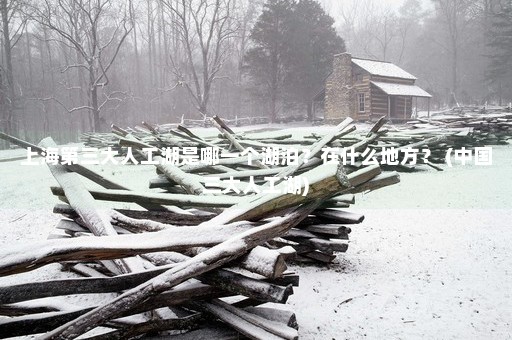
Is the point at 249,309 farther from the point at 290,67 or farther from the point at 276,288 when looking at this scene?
the point at 290,67

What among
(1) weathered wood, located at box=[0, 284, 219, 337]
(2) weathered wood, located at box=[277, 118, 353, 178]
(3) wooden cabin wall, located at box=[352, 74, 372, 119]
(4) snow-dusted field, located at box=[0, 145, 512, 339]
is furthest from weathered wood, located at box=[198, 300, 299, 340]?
(3) wooden cabin wall, located at box=[352, 74, 372, 119]

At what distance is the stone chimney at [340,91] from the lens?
3061cm

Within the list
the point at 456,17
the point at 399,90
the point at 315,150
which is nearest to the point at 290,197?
the point at 315,150

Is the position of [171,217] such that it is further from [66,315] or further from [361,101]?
[361,101]

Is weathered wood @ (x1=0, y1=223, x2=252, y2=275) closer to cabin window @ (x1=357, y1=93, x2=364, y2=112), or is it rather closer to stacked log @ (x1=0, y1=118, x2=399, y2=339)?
stacked log @ (x1=0, y1=118, x2=399, y2=339)

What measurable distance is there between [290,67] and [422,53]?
29.4 m

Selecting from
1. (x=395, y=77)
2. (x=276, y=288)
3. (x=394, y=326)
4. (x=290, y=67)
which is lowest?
(x=394, y=326)

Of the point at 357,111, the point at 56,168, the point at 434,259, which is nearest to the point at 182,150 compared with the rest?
the point at 56,168

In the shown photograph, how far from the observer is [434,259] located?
3.34 m

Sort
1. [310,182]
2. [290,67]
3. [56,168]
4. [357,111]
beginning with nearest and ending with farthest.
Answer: [310,182], [56,168], [357,111], [290,67]

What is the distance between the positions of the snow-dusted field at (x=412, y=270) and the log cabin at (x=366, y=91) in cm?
2507

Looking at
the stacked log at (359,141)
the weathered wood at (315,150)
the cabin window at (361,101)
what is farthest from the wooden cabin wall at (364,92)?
the weathered wood at (315,150)

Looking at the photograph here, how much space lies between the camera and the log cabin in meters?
29.6

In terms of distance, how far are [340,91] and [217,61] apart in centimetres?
1163
